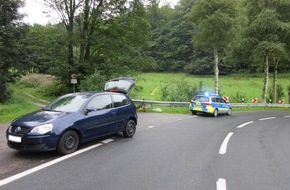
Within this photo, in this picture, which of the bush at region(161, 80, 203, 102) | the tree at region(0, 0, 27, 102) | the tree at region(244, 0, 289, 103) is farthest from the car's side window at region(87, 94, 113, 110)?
the tree at region(244, 0, 289, 103)

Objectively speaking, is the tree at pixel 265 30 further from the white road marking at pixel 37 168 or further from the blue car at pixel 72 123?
the white road marking at pixel 37 168

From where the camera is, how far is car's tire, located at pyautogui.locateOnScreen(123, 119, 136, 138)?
10895 mm

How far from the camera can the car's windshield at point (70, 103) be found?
8977 millimetres

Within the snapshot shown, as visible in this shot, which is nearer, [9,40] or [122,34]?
[9,40]

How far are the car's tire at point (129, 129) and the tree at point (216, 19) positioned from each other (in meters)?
19.3

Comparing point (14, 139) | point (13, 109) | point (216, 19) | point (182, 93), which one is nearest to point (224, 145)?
point (14, 139)

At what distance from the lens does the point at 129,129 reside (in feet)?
36.2

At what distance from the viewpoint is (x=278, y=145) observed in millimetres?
10664

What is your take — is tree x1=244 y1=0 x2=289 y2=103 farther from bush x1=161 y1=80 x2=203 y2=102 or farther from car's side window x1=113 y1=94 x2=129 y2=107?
car's side window x1=113 y1=94 x2=129 y2=107

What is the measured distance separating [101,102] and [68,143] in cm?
196

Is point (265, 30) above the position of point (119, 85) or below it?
above

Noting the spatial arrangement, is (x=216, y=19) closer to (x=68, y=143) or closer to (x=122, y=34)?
(x=122, y=34)

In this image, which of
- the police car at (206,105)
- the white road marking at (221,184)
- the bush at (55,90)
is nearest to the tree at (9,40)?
the bush at (55,90)

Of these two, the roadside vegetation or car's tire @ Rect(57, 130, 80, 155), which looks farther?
the roadside vegetation
